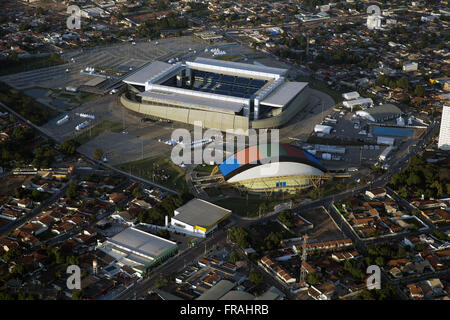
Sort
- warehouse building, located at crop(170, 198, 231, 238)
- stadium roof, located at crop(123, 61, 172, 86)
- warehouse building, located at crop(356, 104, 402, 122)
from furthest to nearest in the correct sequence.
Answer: stadium roof, located at crop(123, 61, 172, 86) → warehouse building, located at crop(356, 104, 402, 122) → warehouse building, located at crop(170, 198, 231, 238)

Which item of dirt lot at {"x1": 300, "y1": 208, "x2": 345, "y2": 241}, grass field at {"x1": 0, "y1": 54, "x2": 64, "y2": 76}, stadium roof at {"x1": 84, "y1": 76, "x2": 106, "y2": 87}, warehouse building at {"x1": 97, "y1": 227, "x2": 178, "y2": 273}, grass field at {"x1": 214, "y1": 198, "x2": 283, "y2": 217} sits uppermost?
grass field at {"x1": 0, "y1": 54, "x2": 64, "y2": 76}

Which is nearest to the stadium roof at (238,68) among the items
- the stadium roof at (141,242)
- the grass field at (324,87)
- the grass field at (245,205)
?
the grass field at (324,87)

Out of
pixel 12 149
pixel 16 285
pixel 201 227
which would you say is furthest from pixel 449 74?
pixel 16 285

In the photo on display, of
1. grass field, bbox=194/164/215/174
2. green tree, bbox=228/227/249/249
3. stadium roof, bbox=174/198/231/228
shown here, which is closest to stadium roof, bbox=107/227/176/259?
stadium roof, bbox=174/198/231/228

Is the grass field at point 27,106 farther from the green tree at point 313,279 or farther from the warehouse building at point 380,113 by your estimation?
the green tree at point 313,279

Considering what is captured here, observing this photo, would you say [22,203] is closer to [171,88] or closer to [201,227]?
[201,227]

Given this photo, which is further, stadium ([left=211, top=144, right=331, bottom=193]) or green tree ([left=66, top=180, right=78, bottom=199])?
stadium ([left=211, top=144, right=331, bottom=193])

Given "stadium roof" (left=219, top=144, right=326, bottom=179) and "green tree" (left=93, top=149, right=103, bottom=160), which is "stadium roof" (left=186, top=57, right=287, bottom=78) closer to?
"stadium roof" (left=219, top=144, right=326, bottom=179)

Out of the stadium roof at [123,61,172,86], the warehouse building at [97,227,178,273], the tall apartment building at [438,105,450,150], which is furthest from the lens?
the stadium roof at [123,61,172,86]
